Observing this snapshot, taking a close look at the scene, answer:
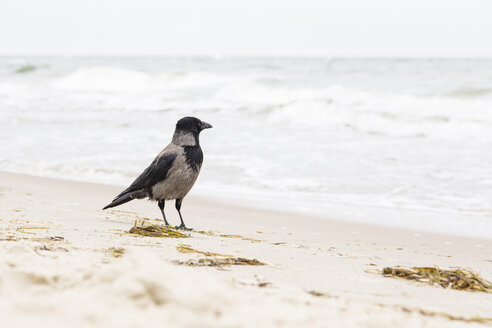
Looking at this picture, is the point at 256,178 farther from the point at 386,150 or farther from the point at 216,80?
the point at 216,80

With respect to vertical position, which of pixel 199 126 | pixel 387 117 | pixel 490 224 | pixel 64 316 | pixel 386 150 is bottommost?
pixel 64 316

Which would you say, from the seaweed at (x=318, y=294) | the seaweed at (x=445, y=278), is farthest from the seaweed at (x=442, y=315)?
the seaweed at (x=445, y=278)

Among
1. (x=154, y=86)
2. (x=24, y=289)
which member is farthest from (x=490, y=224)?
(x=154, y=86)

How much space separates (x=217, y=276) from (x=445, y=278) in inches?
54.5

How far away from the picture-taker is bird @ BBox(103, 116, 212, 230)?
5910 millimetres

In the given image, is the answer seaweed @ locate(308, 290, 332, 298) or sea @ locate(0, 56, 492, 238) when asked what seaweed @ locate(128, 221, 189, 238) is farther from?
sea @ locate(0, 56, 492, 238)

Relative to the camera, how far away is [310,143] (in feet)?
44.2

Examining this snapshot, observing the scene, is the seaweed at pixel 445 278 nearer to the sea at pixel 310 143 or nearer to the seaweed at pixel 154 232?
the seaweed at pixel 154 232

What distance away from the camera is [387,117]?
17.4 metres

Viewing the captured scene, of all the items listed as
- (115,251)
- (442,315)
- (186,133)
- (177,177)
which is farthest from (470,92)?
(442,315)

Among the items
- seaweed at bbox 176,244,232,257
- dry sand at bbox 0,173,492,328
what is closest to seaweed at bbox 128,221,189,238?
dry sand at bbox 0,173,492,328

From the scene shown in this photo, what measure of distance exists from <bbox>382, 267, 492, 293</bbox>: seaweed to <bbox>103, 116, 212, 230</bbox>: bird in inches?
101

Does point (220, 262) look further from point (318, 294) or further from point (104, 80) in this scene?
point (104, 80)

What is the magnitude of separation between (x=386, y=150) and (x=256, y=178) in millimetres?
3564
